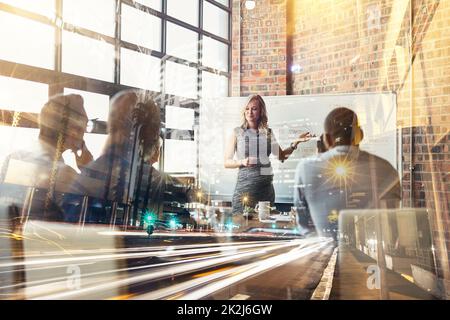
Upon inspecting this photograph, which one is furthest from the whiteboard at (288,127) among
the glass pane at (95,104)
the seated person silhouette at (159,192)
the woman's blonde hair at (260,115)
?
the glass pane at (95,104)

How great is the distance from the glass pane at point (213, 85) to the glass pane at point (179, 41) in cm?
12

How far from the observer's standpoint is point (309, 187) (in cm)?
151

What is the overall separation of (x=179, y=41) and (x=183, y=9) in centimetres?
12

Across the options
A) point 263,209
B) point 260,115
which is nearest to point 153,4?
point 260,115

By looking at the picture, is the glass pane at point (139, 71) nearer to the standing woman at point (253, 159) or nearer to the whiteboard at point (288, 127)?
the whiteboard at point (288, 127)

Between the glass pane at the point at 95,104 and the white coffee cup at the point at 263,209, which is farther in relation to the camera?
the white coffee cup at the point at 263,209

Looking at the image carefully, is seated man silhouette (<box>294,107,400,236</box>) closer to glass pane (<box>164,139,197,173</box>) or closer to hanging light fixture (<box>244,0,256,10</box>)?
glass pane (<box>164,139,197,173</box>)

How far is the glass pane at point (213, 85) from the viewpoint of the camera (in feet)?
5.30

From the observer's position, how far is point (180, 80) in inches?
60.3

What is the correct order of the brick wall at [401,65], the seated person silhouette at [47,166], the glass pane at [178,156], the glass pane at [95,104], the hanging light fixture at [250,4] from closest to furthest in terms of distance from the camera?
1. the seated person silhouette at [47,166]
2. the glass pane at [95,104]
3. the glass pane at [178,156]
4. the brick wall at [401,65]
5. the hanging light fixture at [250,4]

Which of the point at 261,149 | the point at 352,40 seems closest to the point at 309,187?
the point at 261,149

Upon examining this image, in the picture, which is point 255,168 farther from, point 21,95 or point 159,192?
point 21,95

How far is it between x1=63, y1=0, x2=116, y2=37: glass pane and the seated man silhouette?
0.89m

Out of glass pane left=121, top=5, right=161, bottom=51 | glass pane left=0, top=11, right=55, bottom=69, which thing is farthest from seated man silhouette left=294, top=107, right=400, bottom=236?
glass pane left=0, top=11, right=55, bottom=69
